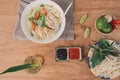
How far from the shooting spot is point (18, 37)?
136cm

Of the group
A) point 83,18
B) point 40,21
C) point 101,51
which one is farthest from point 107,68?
point 40,21

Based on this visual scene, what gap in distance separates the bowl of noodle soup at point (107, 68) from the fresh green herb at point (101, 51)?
0.7 inches

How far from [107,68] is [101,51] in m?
0.10

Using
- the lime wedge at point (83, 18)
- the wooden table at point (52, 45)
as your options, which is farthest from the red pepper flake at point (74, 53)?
the lime wedge at point (83, 18)

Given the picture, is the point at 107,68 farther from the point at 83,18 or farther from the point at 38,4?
the point at 38,4

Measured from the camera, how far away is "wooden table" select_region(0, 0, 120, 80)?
4.37 feet

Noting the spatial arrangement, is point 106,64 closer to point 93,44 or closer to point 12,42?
point 93,44

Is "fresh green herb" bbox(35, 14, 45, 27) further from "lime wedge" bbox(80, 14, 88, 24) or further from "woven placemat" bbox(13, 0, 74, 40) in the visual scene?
"lime wedge" bbox(80, 14, 88, 24)

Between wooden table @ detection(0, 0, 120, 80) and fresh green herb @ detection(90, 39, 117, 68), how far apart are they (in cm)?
5

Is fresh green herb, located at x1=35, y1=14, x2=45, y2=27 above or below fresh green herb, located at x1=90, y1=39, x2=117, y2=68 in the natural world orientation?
above

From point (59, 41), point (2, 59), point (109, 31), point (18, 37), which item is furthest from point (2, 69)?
point (109, 31)

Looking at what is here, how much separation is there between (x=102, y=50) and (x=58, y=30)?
0.82 feet

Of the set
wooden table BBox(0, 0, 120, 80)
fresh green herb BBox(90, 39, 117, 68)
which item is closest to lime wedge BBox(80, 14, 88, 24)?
wooden table BBox(0, 0, 120, 80)

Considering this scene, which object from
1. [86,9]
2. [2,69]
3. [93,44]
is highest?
[86,9]
